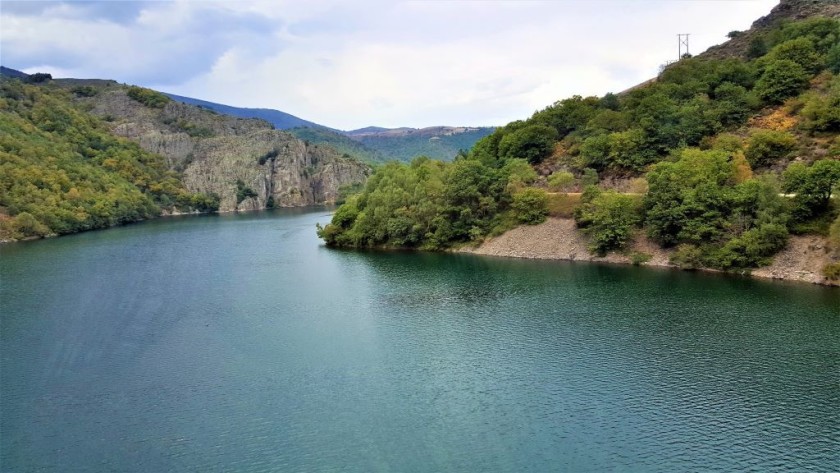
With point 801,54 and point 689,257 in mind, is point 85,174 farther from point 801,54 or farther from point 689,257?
point 801,54

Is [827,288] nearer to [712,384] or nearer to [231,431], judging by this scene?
[712,384]

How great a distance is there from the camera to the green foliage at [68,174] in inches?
4481

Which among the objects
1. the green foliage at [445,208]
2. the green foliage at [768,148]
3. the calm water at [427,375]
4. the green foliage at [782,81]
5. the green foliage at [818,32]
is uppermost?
the green foliage at [818,32]

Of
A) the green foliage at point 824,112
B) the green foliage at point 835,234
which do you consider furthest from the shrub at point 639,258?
the green foliage at point 824,112

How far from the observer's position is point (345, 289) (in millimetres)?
56938

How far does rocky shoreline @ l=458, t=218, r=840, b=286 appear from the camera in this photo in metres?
50.6

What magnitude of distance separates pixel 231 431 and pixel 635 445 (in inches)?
701

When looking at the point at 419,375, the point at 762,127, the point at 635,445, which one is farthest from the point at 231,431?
the point at 762,127

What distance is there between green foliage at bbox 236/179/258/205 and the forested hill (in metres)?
111

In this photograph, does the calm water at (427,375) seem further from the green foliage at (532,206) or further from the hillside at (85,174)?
the hillside at (85,174)

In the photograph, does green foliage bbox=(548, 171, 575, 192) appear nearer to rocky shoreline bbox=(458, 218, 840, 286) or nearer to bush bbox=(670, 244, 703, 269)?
rocky shoreline bbox=(458, 218, 840, 286)

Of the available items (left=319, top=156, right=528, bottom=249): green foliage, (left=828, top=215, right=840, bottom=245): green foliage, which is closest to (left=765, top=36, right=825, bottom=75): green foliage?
(left=319, top=156, right=528, bottom=249): green foliage

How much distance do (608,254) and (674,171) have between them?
11.3 meters

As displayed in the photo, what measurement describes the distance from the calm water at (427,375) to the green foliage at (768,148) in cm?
2272
